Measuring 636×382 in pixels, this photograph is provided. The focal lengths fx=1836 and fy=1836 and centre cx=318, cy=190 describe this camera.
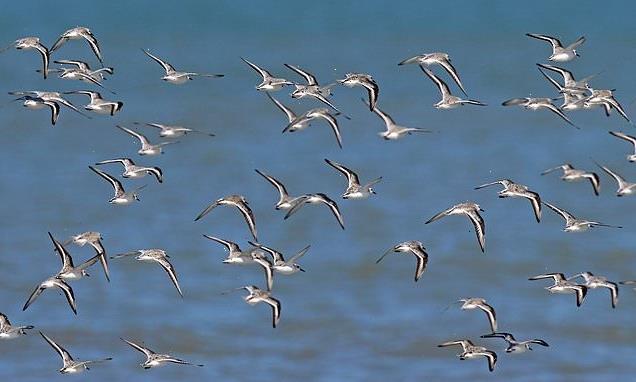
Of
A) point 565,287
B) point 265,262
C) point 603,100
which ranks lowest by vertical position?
point 265,262

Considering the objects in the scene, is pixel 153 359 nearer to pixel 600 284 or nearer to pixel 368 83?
pixel 368 83

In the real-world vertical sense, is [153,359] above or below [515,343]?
below

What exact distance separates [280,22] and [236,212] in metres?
15.4

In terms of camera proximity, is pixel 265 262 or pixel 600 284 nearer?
pixel 265 262

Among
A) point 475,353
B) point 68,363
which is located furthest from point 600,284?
point 68,363

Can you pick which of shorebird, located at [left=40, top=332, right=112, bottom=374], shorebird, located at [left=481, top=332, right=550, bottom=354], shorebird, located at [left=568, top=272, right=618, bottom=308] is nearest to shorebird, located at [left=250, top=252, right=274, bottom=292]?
shorebird, located at [left=40, top=332, right=112, bottom=374]

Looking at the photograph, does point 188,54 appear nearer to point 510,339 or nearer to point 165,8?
point 165,8

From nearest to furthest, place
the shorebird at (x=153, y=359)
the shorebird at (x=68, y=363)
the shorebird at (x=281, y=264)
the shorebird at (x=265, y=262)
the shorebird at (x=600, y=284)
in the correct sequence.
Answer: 1. the shorebird at (x=68, y=363)
2. the shorebird at (x=153, y=359)
3. the shorebird at (x=281, y=264)
4. the shorebird at (x=265, y=262)
5. the shorebird at (x=600, y=284)

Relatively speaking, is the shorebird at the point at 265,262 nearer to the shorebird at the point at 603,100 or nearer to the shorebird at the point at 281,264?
the shorebird at the point at 281,264

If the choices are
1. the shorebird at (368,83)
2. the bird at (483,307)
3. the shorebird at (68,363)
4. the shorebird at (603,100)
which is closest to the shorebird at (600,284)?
the bird at (483,307)

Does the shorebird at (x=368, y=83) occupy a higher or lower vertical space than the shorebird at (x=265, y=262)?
higher

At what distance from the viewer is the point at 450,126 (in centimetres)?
3036

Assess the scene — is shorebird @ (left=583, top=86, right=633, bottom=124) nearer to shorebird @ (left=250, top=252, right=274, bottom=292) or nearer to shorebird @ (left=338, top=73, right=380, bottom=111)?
shorebird @ (left=338, top=73, right=380, bottom=111)

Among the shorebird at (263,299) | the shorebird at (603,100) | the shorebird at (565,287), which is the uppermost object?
the shorebird at (603,100)
